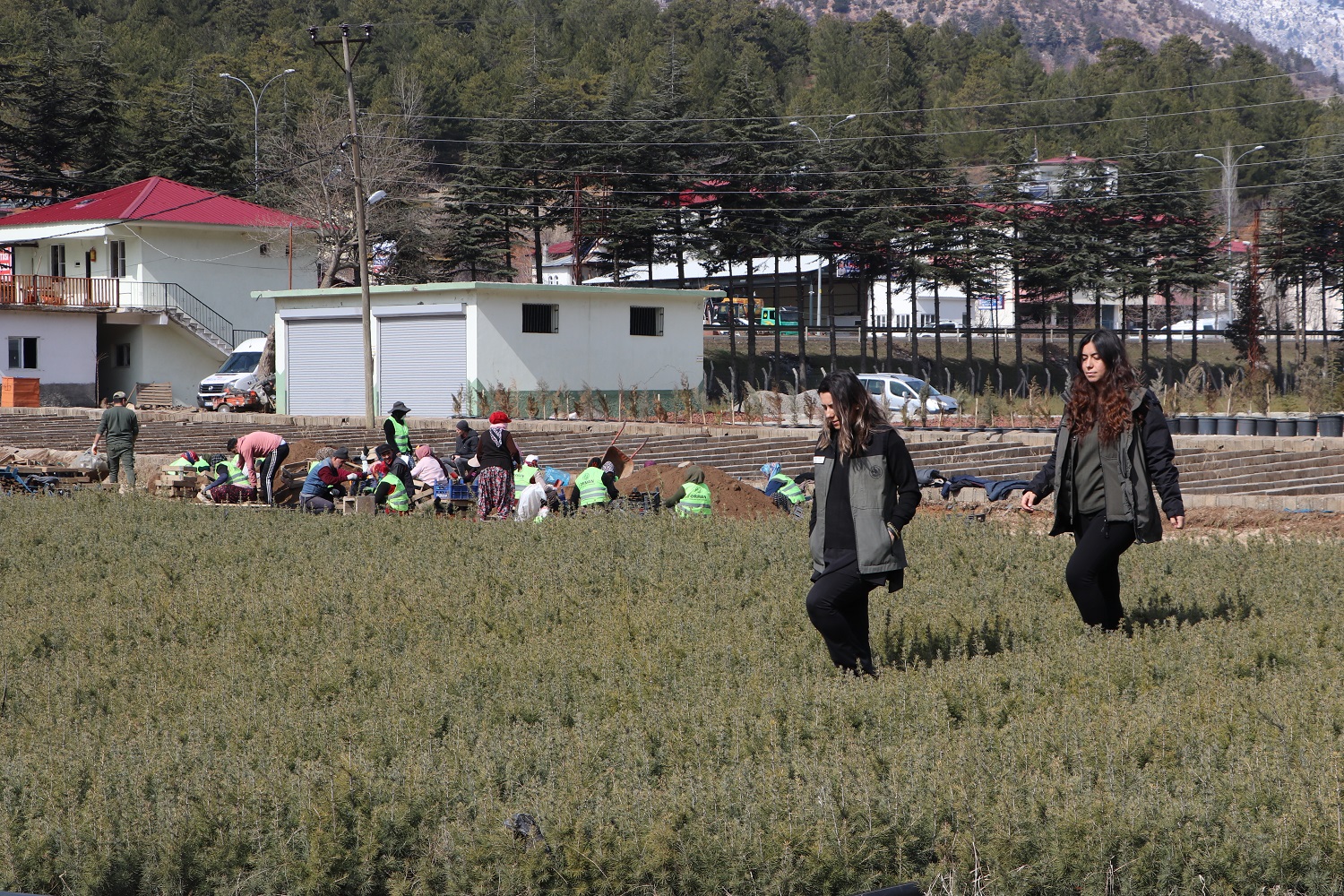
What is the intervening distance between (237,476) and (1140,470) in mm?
14065

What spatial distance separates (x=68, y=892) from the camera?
438 cm

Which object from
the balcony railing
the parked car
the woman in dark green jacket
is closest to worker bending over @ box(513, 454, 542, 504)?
the woman in dark green jacket

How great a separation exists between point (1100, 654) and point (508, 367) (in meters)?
29.4

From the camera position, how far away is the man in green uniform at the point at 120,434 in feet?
62.3

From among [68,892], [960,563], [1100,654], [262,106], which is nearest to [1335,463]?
[960,563]

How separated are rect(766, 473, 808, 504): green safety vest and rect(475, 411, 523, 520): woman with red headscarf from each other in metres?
3.43

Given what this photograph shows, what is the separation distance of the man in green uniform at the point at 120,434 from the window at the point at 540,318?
55.3ft

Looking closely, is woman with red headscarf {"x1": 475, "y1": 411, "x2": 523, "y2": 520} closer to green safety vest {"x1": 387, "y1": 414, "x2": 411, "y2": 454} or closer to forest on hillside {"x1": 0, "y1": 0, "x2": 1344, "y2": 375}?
green safety vest {"x1": 387, "y1": 414, "x2": 411, "y2": 454}

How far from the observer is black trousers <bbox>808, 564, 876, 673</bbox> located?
20.5 feet

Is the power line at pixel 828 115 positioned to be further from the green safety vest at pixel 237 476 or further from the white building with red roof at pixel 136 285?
the green safety vest at pixel 237 476

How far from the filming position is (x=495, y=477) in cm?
1487

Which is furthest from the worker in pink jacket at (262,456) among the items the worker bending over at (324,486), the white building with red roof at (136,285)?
the white building with red roof at (136,285)

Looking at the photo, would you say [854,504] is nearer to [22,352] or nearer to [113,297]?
[22,352]

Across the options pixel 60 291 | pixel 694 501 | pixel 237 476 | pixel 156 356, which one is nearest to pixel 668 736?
pixel 694 501
